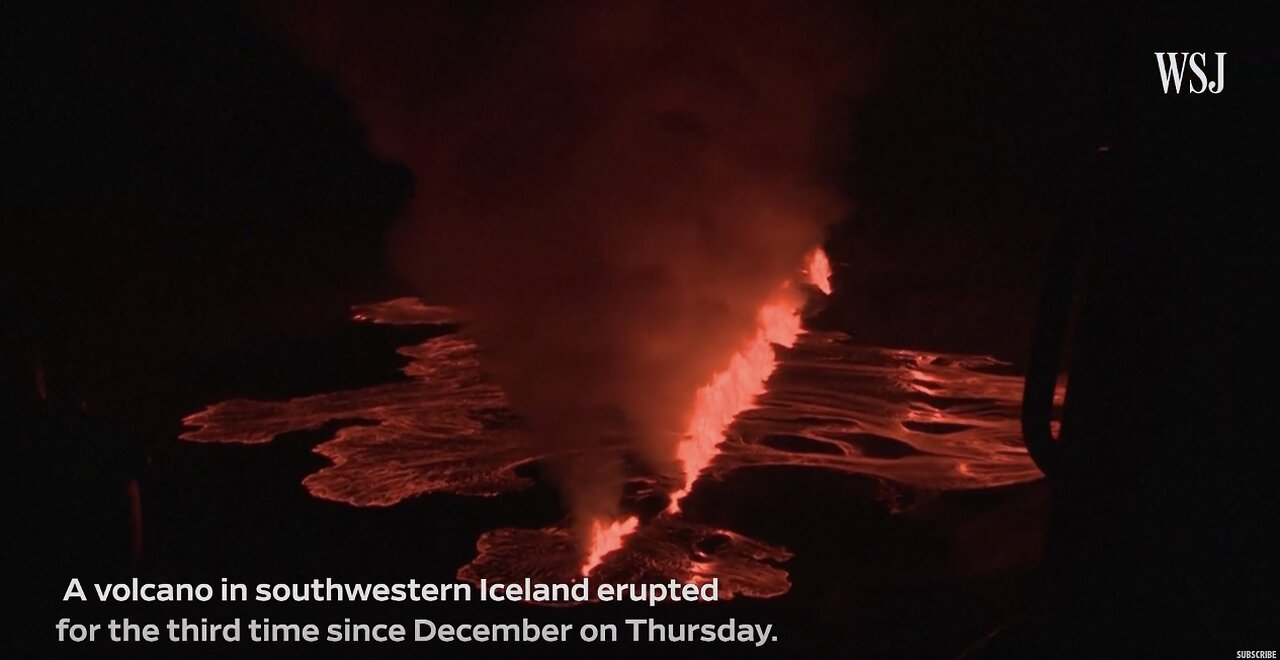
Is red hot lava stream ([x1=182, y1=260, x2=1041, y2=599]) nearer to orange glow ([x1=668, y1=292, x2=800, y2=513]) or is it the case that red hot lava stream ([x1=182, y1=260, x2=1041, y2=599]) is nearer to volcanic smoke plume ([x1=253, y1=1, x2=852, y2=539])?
orange glow ([x1=668, y1=292, x2=800, y2=513])

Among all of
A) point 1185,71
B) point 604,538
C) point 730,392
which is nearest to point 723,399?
point 730,392

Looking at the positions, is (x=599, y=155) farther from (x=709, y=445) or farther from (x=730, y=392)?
(x=709, y=445)

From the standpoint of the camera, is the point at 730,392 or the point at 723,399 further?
the point at 730,392

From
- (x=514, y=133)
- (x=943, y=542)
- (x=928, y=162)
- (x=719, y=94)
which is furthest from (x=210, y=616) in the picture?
(x=928, y=162)

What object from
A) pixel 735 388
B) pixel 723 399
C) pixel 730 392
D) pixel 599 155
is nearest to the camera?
pixel 723 399

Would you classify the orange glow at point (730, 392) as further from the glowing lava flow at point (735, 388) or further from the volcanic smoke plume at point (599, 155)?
the volcanic smoke plume at point (599, 155)

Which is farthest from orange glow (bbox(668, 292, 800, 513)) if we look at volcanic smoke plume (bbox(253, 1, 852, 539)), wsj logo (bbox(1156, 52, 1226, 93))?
wsj logo (bbox(1156, 52, 1226, 93))

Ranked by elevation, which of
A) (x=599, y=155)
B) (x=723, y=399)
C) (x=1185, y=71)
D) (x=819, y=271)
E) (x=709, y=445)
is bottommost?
(x=709, y=445)
